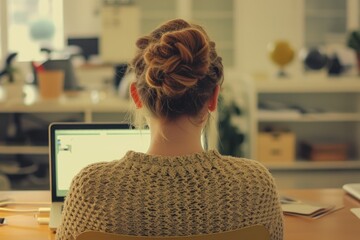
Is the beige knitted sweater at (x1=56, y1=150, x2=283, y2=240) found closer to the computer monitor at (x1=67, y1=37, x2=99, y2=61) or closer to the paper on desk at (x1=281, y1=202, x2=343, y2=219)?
the paper on desk at (x1=281, y1=202, x2=343, y2=219)

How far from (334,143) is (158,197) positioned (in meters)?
4.01

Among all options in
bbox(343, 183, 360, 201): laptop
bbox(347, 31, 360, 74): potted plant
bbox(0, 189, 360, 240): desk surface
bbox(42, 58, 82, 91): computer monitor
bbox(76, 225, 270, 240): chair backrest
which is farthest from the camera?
bbox(42, 58, 82, 91): computer monitor

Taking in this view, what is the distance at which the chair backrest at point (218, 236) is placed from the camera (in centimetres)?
126

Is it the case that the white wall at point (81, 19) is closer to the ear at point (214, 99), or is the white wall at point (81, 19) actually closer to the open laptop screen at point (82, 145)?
the open laptop screen at point (82, 145)

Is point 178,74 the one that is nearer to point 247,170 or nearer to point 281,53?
point 247,170

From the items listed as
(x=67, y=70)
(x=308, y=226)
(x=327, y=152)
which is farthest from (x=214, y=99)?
(x=67, y=70)

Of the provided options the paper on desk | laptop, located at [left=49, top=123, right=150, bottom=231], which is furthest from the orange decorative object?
laptop, located at [left=49, top=123, right=150, bottom=231]

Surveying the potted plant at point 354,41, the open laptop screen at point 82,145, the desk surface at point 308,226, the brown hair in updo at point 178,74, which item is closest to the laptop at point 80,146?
the open laptop screen at point 82,145

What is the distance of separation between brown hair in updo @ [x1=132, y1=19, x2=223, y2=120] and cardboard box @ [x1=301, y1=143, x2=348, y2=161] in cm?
373

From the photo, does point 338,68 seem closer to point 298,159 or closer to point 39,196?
point 298,159

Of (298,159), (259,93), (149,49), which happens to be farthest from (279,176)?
(149,49)

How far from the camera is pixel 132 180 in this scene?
1347 millimetres

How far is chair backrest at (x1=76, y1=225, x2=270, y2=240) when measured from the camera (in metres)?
1.26

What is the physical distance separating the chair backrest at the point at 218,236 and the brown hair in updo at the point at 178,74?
0.25 m
